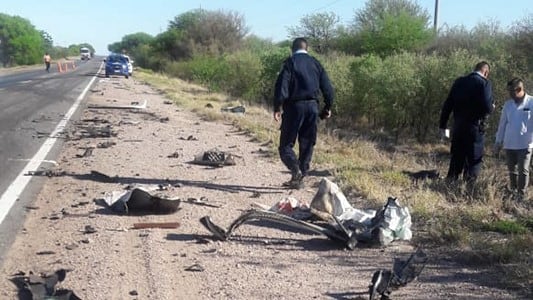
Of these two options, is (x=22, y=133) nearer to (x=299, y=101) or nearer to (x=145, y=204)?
(x=299, y=101)

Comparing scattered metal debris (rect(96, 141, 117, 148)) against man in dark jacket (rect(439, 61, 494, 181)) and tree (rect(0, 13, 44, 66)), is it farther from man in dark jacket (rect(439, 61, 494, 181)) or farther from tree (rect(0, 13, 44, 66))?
tree (rect(0, 13, 44, 66))

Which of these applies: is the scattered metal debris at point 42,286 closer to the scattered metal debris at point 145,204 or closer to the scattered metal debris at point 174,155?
the scattered metal debris at point 145,204

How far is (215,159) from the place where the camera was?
1079cm

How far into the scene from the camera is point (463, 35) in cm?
3641

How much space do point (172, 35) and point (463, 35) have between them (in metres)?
45.5

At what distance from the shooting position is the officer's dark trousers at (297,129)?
873 cm

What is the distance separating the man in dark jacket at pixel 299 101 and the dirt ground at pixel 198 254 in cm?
44

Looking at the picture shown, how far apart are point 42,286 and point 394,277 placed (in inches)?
98.1

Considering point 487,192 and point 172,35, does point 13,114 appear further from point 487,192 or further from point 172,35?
point 172,35

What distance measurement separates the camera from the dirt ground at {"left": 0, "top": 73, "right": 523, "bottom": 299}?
5023mm

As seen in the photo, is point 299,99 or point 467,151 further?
point 467,151

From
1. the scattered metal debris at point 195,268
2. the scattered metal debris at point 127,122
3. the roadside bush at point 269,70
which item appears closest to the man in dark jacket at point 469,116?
the scattered metal debris at point 195,268

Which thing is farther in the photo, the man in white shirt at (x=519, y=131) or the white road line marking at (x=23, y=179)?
the man in white shirt at (x=519, y=131)

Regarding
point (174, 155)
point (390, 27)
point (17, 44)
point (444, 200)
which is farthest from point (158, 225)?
point (17, 44)
